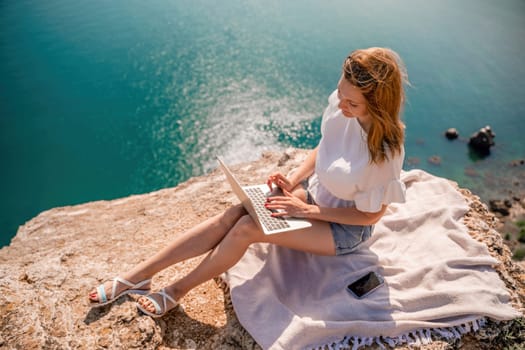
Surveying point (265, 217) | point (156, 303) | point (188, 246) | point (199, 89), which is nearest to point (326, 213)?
point (265, 217)

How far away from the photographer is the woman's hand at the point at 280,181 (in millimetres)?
3619

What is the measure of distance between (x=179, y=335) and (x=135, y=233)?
Result: 201 centimetres

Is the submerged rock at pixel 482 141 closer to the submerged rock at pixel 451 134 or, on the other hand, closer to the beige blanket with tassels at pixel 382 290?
the submerged rock at pixel 451 134

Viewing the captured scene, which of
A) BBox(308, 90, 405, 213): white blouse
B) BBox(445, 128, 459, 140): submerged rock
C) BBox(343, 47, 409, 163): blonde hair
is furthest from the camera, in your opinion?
BBox(445, 128, 459, 140): submerged rock

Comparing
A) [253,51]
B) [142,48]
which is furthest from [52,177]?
[253,51]

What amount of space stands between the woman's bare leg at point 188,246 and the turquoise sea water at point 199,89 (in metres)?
13.4

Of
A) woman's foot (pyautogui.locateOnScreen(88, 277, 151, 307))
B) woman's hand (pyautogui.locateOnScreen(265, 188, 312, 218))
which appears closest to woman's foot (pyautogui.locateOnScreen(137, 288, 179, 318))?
woman's foot (pyautogui.locateOnScreen(88, 277, 151, 307))

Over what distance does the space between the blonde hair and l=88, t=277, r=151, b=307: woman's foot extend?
2.30 meters

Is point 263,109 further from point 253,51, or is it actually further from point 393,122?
point 393,122

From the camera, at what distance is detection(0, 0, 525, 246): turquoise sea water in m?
16.7

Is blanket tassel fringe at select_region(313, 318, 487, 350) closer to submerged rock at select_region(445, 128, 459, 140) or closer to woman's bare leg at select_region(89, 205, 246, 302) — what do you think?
woman's bare leg at select_region(89, 205, 246, 302)

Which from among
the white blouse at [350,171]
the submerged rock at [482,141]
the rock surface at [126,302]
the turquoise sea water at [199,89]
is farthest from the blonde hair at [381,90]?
the submerged rock at [482,141]

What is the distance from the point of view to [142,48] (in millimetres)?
20734

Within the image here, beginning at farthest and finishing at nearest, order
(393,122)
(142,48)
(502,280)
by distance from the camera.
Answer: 1. (142,48)
2. (502,280)
3. (393,122)
